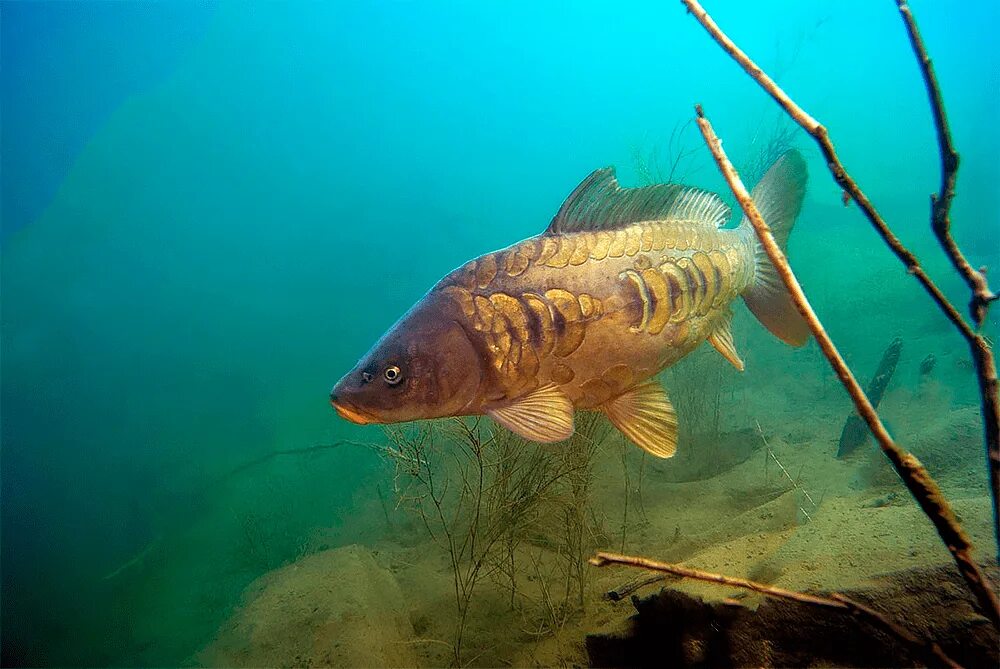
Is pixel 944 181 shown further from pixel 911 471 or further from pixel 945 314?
pixel 911 471

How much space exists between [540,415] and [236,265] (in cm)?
3753

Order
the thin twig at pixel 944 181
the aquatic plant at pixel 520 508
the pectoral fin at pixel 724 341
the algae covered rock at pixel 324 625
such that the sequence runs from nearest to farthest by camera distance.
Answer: the thin twig at pixel 944 181, the pectoral fin at pixel 724 341, the algae covered rock at pixel 324 625, the aquatic plant at pixel 520 508

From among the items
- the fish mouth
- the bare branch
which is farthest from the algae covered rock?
the bare branch

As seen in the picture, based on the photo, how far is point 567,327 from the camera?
7.22 feet

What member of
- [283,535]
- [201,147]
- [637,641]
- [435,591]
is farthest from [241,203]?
[637,641]

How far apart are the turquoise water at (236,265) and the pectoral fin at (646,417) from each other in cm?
299

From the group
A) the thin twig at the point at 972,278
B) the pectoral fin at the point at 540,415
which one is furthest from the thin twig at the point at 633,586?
the thin twig at the point at 972,278

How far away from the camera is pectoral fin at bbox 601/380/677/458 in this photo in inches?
89.1

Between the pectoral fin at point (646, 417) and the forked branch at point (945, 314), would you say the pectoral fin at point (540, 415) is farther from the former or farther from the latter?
the forked branch at point (945, 314)

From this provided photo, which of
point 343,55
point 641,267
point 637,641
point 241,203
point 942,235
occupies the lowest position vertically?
point 637,641

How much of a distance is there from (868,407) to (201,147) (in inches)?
1676

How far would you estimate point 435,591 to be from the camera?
183 inches

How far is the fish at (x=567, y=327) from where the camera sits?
2.06 meters

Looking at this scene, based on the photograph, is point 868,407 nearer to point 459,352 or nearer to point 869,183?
point 459,352
